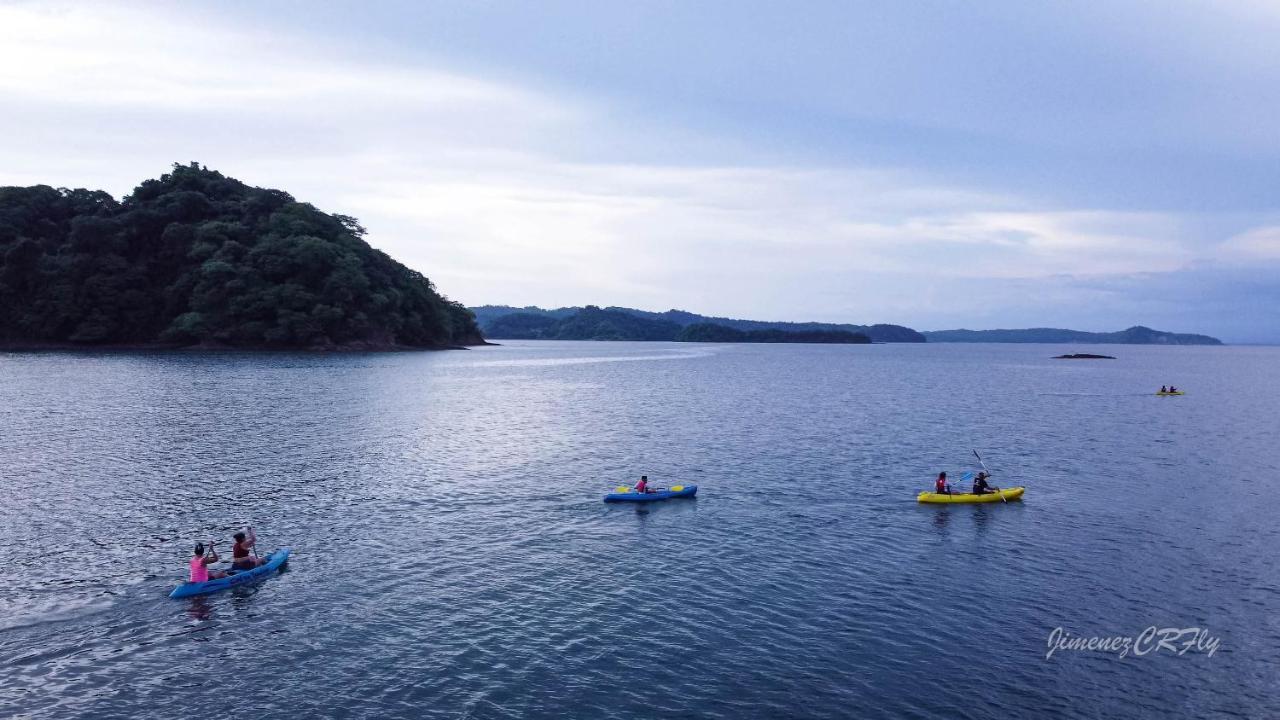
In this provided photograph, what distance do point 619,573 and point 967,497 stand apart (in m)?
27.7

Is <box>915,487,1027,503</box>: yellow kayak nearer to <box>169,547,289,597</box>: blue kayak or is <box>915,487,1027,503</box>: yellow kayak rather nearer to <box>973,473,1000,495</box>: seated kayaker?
<box>973,473,1000,495</box>: seated kayaker

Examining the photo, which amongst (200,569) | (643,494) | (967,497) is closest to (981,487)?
(967,497)

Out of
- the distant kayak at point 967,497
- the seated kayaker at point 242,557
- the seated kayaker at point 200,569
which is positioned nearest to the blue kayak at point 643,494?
the distant kayak at point 967,497

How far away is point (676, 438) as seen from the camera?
3059 inches

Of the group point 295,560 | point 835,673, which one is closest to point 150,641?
point 295,560

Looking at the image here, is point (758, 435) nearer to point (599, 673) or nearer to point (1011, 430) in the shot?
point (1011, 430)

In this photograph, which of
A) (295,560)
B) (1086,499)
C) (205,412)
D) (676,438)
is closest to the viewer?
(295,560)

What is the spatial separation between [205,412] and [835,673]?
8463cm

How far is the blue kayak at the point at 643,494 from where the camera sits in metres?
48.5

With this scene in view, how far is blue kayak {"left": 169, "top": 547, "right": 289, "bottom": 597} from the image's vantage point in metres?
31.4

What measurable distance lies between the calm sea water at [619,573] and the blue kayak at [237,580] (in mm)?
595

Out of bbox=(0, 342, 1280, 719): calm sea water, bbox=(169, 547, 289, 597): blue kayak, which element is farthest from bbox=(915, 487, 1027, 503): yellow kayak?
bbox=(169, 547, 289, 597): blue kayak

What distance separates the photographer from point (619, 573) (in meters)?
35.1

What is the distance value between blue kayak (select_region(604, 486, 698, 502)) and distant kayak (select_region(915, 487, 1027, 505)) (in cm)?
1645
